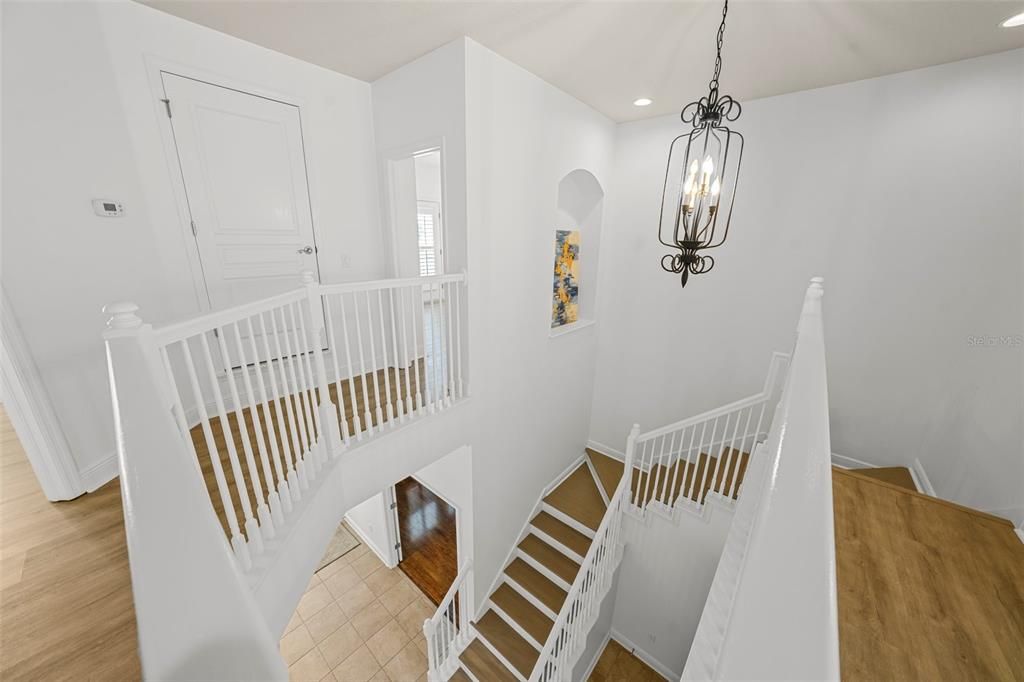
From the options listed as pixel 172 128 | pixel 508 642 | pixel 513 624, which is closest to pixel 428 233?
pixel 172 128

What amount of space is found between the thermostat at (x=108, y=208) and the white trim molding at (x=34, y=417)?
62cm

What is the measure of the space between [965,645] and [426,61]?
13.5ft

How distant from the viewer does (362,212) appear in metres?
3.23

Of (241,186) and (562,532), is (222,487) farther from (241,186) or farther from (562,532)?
(562,532)

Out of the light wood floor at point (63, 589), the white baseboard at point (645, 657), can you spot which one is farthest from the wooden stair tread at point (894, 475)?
the light wood floor at point (63, 589)

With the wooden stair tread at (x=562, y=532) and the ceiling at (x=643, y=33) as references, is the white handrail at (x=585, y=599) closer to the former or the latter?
the wooden stair tread at (x=562, y=532)

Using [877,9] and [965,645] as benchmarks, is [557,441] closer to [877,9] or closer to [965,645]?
[965,645]

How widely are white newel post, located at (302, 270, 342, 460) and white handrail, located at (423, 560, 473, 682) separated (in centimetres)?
210

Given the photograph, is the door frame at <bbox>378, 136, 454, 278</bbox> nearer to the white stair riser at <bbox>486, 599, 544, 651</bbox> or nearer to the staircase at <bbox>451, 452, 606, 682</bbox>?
the staircase at <bbox>451, 452, 606, 682</bbox>

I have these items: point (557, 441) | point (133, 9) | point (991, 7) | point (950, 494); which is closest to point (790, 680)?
point (991, 7)

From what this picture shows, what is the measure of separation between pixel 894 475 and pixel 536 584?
Result: 3.34 meters

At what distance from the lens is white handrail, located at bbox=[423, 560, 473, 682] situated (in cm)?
323

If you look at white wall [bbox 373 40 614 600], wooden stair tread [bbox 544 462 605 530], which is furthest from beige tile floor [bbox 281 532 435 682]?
wooden stair tread [bbox 544 462 605 530]

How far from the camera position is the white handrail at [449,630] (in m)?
3.23
